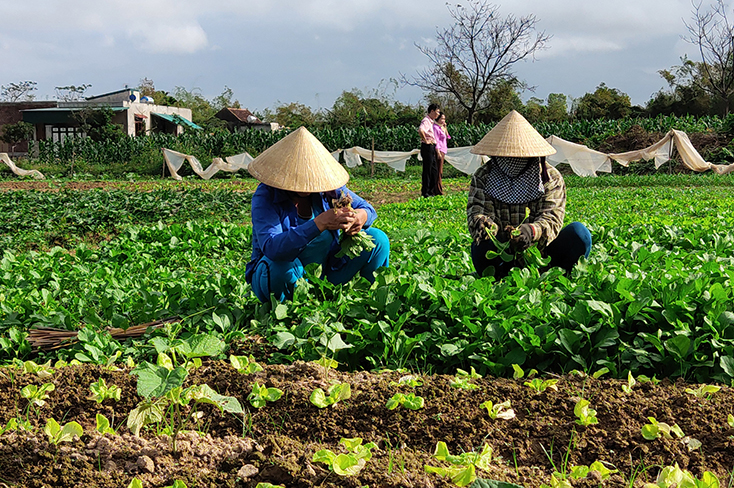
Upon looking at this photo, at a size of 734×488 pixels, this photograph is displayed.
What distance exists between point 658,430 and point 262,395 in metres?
1.36

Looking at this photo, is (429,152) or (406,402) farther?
(429,152)

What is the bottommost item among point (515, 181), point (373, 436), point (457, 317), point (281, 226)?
point (373, 436)

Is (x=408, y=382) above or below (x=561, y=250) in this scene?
below

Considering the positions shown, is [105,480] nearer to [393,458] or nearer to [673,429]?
[393,458]

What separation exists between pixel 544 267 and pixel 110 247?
474 centimetres

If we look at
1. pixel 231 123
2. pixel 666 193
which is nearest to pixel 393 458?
pixel 666 193

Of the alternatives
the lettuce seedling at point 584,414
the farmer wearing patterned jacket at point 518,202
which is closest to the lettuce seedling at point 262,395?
the lettuce seedling at point 584,414

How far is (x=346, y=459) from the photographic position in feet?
5.68

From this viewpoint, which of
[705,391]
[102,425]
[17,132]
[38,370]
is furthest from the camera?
[17,132]

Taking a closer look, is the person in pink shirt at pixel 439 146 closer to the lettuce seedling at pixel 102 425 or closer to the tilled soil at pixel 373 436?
the tilled soil at pixel 373 436

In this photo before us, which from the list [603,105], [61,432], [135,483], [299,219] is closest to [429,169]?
[299,219]

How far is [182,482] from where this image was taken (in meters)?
1.71

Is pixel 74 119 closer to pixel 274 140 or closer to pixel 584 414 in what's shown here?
pixel 274 140

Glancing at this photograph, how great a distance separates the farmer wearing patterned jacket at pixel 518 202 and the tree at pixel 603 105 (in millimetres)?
34225
